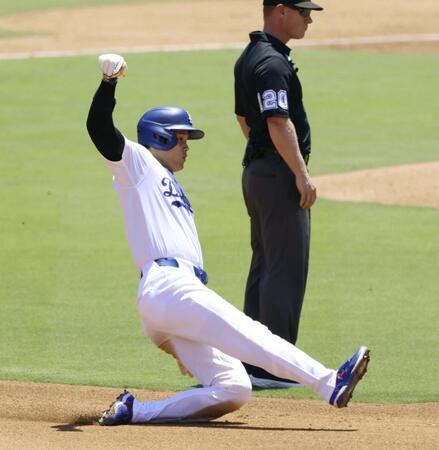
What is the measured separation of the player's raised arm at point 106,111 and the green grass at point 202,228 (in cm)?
184

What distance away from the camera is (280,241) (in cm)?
730

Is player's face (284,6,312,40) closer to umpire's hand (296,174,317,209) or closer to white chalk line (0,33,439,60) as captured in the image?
umpire's hand (296,174,317,209)

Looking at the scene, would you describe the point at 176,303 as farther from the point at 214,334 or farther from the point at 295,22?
the point at 295,22

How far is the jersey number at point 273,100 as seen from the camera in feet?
23.1

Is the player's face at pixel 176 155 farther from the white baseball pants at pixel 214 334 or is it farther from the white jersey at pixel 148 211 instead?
the white baseball pants at pixel 214 334

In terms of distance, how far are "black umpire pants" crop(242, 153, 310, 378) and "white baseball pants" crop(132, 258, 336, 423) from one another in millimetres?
1186

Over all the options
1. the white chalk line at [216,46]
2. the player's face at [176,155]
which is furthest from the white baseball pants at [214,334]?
the white chalk line at [216,46]


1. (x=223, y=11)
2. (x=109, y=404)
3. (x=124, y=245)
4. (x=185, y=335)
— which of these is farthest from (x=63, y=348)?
(x=223, y=11)

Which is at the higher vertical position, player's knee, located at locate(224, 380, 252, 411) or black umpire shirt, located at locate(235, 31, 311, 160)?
black umpire shirt, located at locate(235, 31, 311, 160)

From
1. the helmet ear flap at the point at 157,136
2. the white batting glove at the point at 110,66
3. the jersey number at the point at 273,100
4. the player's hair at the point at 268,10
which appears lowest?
the helmet ear flap at the point at 157,136

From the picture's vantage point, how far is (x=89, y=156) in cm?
1627

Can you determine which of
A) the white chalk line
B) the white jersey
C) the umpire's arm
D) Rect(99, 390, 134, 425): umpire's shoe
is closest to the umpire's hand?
the umpire's arm

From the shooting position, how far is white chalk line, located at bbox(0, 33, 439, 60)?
24.3m

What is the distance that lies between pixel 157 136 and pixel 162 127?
6 centimetres
